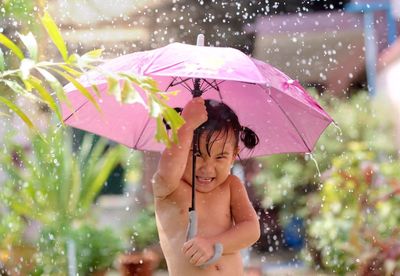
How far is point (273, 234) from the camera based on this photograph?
5633 millimetres

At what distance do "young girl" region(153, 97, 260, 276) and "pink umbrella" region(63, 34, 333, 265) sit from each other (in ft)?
0.22

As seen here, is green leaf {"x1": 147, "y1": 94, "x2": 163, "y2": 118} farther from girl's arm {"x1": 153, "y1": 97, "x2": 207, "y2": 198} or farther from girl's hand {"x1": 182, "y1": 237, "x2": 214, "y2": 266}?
girl's hand {"x1": 182, "y1": 237, "x2": 214, "y2": 266}

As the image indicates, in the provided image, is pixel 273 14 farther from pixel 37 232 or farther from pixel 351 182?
pixel 37 232

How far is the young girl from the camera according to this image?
2625 millimetres

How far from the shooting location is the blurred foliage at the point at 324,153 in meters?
5.23

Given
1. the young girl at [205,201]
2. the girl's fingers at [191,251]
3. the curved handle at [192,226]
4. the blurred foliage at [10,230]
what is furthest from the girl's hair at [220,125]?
the blurred foliage at [10,230]

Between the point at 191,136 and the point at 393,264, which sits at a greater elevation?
the point at 191,136

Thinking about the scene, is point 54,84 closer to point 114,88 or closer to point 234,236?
point 114,88

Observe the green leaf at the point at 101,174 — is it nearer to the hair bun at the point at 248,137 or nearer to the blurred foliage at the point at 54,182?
the blurred foliage at the point at 54,182

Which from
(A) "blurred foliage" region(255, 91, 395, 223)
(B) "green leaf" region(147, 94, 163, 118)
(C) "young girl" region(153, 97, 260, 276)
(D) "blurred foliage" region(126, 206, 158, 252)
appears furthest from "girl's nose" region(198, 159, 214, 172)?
(D) "blurred foliage" region(126, 206, 158, 252)

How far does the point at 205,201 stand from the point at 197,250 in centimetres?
22

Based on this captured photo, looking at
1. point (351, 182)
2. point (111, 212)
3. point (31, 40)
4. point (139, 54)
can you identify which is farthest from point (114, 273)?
point (31, 40)

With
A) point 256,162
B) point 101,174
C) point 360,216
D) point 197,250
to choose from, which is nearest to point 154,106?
point 197,250

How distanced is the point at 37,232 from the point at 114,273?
1.72 feet
